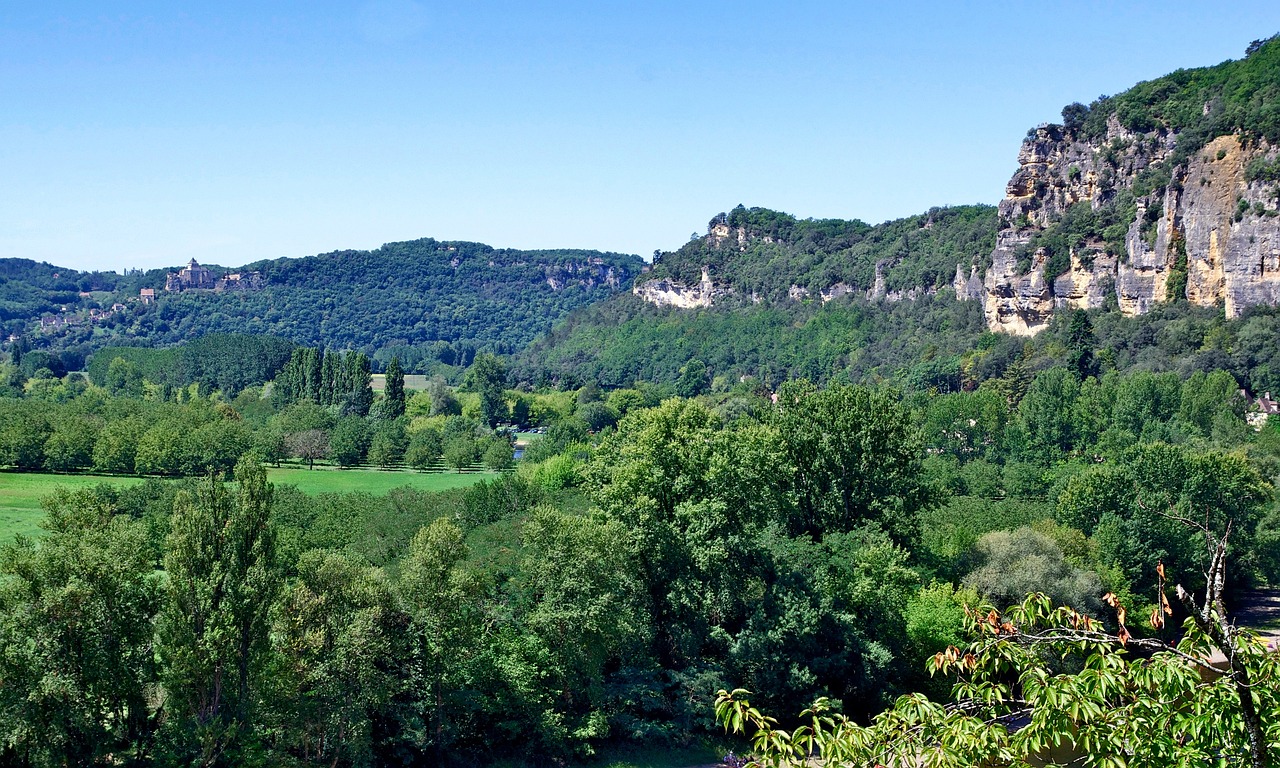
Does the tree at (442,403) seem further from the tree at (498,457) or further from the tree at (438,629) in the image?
the tree at (438,629)

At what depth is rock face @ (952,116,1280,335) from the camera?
103812 mm

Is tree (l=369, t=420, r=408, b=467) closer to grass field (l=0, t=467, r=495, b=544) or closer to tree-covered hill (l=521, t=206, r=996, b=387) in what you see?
grass field (l=0, t=467, r=495, b=544)

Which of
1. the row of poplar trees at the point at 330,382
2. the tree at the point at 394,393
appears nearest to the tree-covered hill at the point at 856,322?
the tree at the point at 394,393

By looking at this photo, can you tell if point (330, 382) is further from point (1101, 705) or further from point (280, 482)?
point (1101, 705)

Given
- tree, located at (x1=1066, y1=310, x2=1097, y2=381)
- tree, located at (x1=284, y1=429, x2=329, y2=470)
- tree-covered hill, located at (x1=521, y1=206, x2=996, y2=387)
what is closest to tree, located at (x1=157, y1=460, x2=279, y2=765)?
tree, located at (x1=284, y1=429, x2=329, y2=470)

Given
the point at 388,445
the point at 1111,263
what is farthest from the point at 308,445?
the point at 1111,263

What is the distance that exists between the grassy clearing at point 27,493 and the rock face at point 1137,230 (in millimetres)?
99934

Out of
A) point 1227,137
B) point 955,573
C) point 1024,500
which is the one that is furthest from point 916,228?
point 955,573

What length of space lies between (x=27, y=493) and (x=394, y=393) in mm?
53746

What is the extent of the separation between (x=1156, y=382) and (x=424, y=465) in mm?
65803

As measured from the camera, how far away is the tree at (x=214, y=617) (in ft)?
87.8

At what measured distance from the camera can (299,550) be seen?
139 ft

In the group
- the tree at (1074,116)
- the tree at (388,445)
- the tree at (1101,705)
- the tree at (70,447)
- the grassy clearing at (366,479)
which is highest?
the tree at (1074,116)

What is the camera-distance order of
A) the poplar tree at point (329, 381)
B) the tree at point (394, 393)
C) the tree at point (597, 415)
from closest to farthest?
the tree at point (394, 393) < the poplar tree at point (329, 381) < the tree at point (597, 415)
